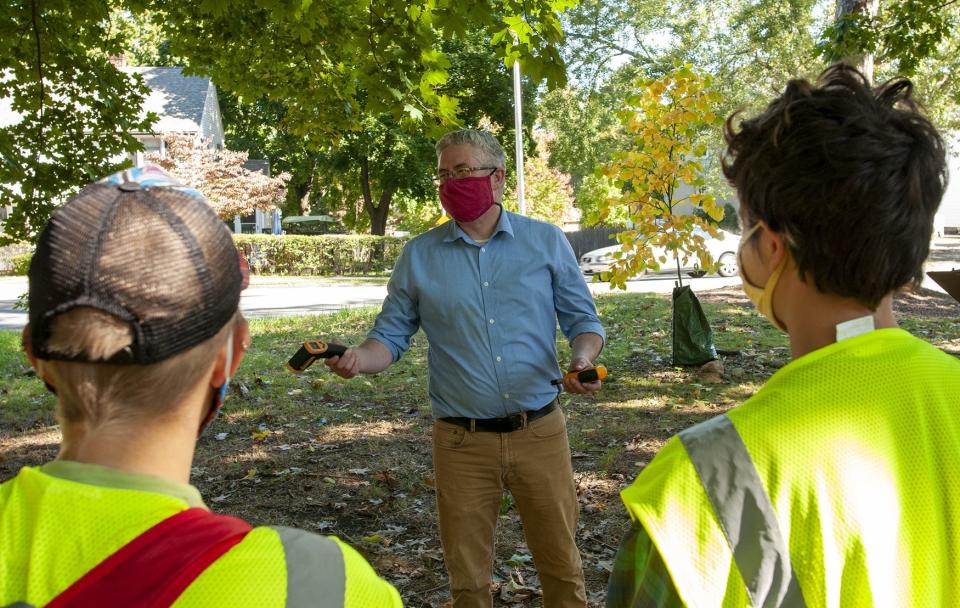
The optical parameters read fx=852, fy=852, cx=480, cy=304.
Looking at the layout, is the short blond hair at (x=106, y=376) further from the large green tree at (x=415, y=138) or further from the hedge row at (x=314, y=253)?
the hedge row at (x=314, y=253)

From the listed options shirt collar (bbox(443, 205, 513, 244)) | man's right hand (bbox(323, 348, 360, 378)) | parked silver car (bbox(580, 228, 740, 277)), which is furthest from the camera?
parked silver car (bbox(580, 228, 740, 277))

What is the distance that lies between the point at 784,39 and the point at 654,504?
2900 cm

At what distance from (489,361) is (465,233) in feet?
1.91

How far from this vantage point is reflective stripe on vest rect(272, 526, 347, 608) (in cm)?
114

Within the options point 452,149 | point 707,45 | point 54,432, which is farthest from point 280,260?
point 452,149

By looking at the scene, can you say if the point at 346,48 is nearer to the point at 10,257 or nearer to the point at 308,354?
the point at 308,354

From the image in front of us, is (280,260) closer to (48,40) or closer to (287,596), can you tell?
(48,40)

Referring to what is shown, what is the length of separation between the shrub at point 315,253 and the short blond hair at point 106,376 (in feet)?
94.8

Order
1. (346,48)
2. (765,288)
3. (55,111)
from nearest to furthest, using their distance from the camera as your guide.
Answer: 1. (765,288)
2. (55,111)
3. (346,48)

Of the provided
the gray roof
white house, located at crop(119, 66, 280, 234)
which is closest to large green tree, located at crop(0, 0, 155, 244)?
white house, located at crop(119, 66, 280, 234)

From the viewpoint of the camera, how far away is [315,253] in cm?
2992

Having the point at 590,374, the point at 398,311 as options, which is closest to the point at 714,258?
the point at 398,311

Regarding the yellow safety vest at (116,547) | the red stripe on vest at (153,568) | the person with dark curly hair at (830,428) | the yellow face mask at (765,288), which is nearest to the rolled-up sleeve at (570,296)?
the yellow face mask at (765,288)

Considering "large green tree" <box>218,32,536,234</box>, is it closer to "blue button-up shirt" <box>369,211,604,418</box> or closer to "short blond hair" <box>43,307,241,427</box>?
"blue button-up shirt" <box>369,211,604,418</box>
